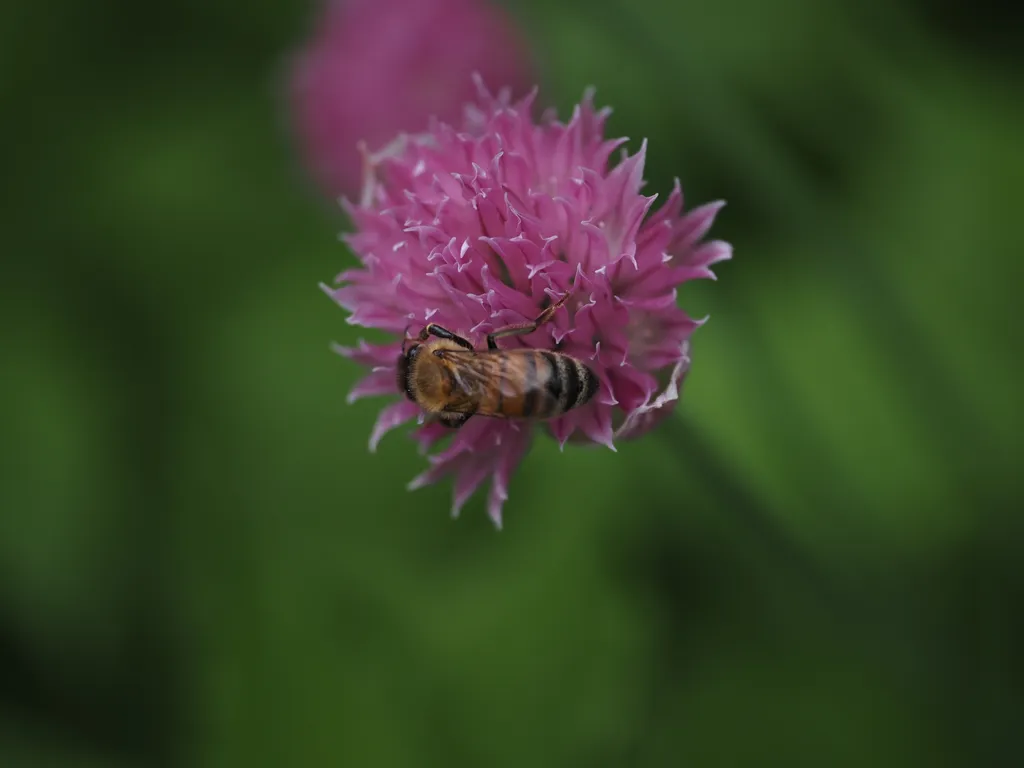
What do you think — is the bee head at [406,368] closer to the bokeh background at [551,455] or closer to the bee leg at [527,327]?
the bee leg at [527,327]

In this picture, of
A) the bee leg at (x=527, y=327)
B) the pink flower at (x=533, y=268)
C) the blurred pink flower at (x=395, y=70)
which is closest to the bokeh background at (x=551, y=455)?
the blurred pink flower at (x=395, y=70)

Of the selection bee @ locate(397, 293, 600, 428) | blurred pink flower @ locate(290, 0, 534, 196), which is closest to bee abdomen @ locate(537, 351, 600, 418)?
bee @ locate(397, 293, 600, 428)

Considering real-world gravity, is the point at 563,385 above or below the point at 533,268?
below

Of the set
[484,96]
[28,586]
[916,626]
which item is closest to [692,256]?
[484,96]

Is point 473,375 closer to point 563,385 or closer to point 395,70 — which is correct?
point 563,385

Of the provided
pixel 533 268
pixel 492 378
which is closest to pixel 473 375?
pixel 492 378

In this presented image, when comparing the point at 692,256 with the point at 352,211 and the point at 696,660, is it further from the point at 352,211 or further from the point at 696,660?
the point at 696,660

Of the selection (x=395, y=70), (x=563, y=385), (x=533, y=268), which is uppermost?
(x=395, y=70)
